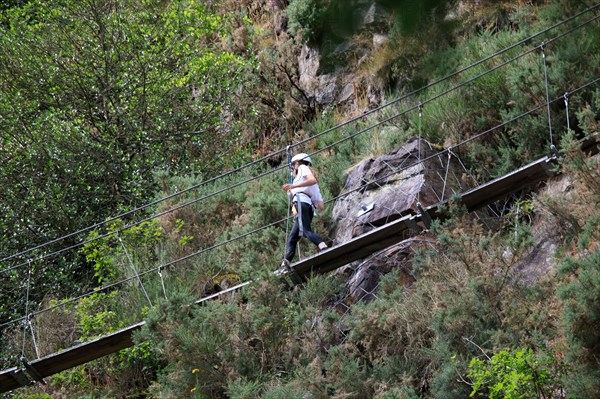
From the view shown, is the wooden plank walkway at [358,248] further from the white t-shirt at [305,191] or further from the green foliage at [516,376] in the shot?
the green foliage at [516,376]

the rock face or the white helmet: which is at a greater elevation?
the white helmet

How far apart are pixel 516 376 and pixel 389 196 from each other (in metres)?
4.17

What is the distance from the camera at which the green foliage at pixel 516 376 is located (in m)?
6.97

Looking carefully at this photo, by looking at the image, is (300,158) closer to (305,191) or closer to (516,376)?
(305,191)

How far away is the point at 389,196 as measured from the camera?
10.9m

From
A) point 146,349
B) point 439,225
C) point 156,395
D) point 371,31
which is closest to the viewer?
point 371,31

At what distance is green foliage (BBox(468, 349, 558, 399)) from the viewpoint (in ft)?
22.9

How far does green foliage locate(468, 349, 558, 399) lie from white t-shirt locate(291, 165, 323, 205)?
3353 mm

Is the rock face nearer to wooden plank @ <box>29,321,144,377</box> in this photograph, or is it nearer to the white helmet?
the white helmet

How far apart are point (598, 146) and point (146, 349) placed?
4916 millimetres

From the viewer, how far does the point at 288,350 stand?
9.56m

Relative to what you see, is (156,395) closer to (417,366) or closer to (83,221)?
(417,366)


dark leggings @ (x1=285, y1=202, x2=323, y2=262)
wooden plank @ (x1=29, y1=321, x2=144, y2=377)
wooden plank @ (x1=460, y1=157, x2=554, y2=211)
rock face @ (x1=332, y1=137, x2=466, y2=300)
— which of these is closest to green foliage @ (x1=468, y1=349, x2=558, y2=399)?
wooden plank @ (x1=460, y1=157, x2=554, y2=211)

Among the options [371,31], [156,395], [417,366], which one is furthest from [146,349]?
[371,31]
